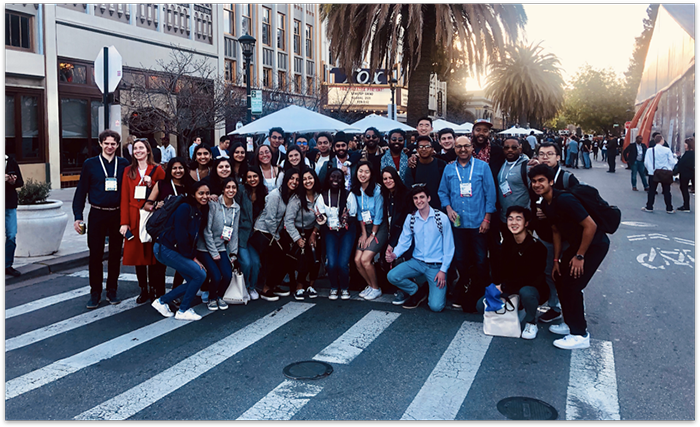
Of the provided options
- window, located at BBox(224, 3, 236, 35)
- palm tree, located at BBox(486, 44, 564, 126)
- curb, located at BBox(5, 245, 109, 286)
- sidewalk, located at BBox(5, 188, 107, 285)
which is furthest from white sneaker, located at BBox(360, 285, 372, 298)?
palm tree, located at BBox(486, 44, 564, 126)

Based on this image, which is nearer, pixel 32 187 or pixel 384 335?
pixel 384 335

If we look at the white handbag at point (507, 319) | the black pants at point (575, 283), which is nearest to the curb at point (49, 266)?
the white handbag at point (507, 319)

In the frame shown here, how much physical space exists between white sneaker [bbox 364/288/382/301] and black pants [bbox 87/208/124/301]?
305 cm

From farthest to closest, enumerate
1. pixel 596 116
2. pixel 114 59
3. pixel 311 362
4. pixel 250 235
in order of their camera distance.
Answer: pixel 596 116 → pixel 114 59 → pixel 250 235 → pixel 311 362

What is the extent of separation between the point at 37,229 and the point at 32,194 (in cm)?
69

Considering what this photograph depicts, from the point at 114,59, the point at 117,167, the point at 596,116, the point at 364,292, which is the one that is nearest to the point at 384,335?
the point at 364,292

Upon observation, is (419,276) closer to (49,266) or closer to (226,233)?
(226,233)

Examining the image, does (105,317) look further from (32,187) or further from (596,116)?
(596,116)

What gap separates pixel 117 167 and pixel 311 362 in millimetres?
3491

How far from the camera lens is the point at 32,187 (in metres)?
9.60

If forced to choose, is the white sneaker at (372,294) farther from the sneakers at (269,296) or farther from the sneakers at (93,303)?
the sneakers at (93,303)

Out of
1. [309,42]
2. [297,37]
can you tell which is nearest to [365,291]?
[297,37]

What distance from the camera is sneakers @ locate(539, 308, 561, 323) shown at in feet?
20.6
